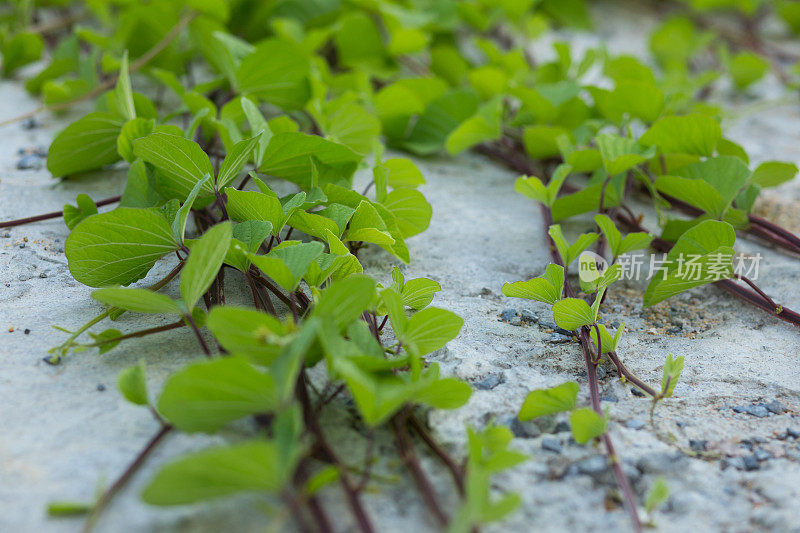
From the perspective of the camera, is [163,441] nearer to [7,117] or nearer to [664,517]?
[664,517]

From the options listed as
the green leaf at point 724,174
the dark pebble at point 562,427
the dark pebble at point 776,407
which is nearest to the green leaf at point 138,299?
the dark pebble at point 562,427

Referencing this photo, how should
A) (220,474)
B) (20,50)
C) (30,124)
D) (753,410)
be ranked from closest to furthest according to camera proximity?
1. (220,474)
2. (753,410)
3. (30,124)
4. (20,50)

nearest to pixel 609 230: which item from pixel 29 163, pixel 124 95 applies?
pixel 124 95

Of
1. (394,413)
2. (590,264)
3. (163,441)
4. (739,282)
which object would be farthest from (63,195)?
(739,282)

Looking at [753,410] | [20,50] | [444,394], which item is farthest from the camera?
[20,50]

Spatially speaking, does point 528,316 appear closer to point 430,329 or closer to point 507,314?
point 507,314

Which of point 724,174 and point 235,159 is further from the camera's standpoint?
point 724,174
